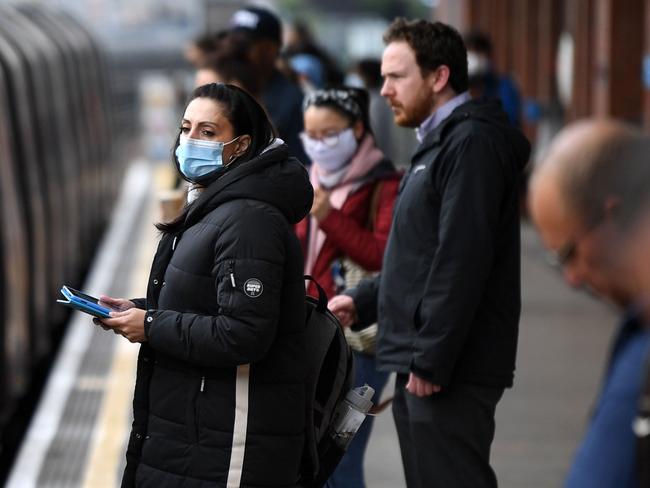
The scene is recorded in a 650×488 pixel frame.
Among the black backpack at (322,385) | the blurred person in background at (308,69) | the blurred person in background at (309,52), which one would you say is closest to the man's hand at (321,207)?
the black backpack at (322,385)

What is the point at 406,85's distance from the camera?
12.9ft

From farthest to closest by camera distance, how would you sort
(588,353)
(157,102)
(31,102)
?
(157,102) → (588,353) → (31,102)

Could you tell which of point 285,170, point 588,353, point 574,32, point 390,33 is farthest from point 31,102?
point 574,32

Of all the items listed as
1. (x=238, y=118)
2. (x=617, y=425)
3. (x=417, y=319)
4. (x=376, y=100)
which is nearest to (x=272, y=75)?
(x=417, y=319)

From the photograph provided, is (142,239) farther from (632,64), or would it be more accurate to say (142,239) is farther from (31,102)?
(31,102)

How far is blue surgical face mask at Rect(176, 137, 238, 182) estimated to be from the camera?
3.27 metres

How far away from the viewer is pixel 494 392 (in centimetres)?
384

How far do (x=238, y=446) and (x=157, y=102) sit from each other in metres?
25.4

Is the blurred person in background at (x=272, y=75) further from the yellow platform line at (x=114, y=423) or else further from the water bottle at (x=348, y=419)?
the water bottle at (x=348, y=419)

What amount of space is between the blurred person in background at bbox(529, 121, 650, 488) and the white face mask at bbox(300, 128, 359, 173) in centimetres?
242

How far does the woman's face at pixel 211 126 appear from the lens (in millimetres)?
3291

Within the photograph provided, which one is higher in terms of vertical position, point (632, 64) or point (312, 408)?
point (312, 408)

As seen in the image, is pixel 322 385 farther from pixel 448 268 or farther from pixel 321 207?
pixel 321 207

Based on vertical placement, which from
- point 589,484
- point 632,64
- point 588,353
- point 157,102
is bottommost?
point 157,102
